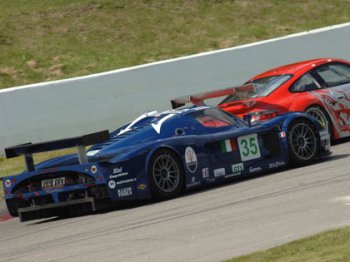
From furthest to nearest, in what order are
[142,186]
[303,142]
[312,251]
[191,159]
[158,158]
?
[303,142]
[191,159]
[158,158]
[142,186]
[312,251]

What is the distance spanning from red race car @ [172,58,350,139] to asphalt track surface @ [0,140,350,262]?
2467 mm

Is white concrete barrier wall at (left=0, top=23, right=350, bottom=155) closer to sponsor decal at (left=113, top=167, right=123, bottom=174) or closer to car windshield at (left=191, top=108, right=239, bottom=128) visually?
car windshield at (left=191, top=108, right=239, bottom=128)

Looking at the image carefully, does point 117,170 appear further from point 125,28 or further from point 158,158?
point 125,28

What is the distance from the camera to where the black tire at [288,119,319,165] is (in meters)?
12.9

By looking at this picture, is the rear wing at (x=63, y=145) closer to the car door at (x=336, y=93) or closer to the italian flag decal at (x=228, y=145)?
the italian flag decal at (x=228, y=145)

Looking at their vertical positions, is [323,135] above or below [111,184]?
above

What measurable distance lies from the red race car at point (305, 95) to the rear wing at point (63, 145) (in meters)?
3.88

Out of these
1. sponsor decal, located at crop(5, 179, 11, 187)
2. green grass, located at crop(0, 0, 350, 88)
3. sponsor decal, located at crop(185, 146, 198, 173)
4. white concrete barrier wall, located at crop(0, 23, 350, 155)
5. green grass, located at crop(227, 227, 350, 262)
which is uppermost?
green grass, located at crop(0, 0, 350, 88)

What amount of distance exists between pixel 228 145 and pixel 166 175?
1108 mm

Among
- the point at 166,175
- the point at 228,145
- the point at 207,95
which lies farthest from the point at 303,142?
the point at 166,175

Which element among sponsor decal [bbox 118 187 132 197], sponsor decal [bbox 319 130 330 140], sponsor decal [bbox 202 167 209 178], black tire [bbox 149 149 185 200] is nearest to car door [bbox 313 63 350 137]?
sponsor decal [bbox 319 130 330 140]

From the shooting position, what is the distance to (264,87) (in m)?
15.2

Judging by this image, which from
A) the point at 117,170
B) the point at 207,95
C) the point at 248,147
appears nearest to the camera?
the point at 117,170

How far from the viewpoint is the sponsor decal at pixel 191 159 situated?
1169 centimetres
